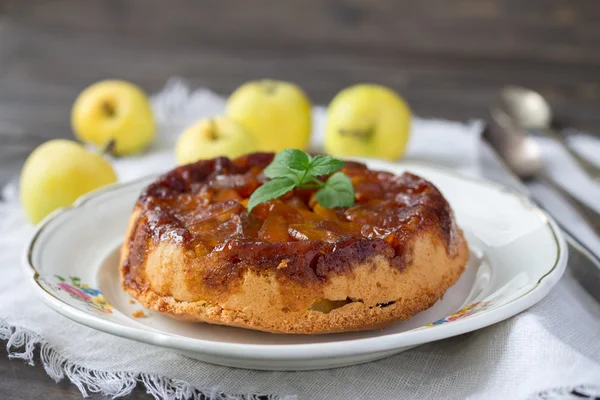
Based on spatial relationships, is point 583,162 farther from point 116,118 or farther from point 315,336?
point 116,118

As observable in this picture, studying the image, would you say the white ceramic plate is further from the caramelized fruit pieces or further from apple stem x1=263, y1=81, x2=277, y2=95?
apple stem x1=263, y1=81, x2=277, y2=95

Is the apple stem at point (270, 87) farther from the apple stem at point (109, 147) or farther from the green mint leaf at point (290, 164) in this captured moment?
the green mint leaf at point (290, 164)

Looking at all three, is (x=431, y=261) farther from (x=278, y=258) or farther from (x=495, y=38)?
(x=495, y=38)

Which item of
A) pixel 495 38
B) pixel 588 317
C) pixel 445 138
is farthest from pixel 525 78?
pixel 588 317

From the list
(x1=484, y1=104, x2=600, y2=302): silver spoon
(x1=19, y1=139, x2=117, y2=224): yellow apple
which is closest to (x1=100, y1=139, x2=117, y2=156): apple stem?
(x1=19, y1=139, x2=117, y2=224): yellow apple

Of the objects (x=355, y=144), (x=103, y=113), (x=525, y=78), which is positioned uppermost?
(x=103, y=113)

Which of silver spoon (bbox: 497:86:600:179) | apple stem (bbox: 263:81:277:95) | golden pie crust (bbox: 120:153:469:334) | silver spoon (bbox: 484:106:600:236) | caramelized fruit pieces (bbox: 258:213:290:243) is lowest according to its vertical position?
silver spoon (bbox: 497:86:600:179)

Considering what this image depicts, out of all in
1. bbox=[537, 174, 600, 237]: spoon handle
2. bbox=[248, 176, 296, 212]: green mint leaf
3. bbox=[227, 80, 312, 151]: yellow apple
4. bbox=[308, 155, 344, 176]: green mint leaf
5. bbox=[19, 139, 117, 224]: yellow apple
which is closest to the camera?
→ bbox=[248, 176, 296, 212]: green mint leaf
